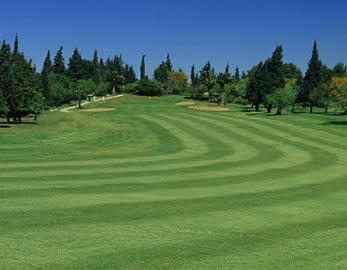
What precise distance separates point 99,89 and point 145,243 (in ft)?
401

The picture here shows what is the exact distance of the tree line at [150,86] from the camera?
205 ft

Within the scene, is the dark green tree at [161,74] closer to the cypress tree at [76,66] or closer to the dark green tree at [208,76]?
the cypress tree at [76,66]

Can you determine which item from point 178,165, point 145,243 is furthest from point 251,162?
point 145,243

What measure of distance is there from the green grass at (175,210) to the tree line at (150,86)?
26.6m

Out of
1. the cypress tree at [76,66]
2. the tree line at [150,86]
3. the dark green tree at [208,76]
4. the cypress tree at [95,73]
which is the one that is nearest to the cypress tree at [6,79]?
the tree line at [150,86]

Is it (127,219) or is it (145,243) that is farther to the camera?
(127,219)

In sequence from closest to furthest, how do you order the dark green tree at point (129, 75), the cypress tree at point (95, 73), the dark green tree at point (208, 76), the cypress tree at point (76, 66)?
the dark green tree at point (208, 76)
the cypress tree at point (95, 73)
the cypress tree at point (76, 66)
the dark green tree at point (129, 75)

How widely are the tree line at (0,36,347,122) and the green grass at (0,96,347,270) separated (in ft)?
87.1

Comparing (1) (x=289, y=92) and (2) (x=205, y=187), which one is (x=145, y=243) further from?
(1) (x=289, y=92)

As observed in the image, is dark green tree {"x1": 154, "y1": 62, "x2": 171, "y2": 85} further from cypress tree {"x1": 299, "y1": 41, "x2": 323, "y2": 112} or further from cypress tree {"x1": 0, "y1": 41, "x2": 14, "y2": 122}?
cypress tree {"x1": 0, "y1": 41, "x2": 14, "y2": 122}

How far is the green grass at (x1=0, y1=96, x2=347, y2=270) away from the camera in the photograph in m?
11.6

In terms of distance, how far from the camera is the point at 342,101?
69938 millimetres

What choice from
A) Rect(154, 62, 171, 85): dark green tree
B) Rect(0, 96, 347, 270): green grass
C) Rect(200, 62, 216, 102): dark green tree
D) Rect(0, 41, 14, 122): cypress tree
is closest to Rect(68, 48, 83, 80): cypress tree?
Rect(154, 62, 171, 85): dark green tree

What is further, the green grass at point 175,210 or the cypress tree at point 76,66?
the cypress tree at point 76,66
